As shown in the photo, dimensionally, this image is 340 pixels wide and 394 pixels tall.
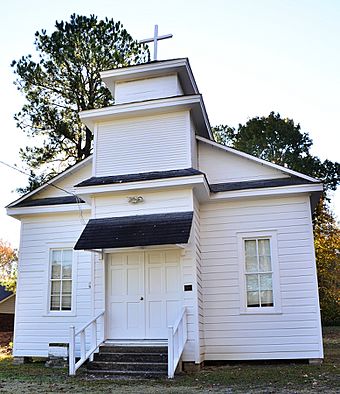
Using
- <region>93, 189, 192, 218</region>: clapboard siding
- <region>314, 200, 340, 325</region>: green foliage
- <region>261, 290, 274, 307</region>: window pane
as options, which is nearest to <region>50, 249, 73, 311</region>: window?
<region>93, 189, 192, 218</region>: clapboard siding

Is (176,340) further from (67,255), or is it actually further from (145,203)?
(67,255)

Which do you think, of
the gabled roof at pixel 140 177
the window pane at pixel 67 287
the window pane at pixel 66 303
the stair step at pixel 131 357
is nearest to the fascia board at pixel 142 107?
the gabled roof at pixel 140 177

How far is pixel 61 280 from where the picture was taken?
41.4ft

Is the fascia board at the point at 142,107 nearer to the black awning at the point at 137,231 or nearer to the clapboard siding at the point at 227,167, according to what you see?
the clapboard siding at the point at 227,167

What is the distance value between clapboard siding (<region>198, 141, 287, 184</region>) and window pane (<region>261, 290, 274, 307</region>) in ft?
9.64

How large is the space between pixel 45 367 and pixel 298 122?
20.0 meters

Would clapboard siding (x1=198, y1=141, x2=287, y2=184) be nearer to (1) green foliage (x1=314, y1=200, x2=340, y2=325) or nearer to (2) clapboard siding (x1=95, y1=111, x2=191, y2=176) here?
(2) clapboard siding (x1=95, y1=111, x2=191, y2=176)

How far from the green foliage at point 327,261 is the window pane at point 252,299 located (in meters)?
13.0

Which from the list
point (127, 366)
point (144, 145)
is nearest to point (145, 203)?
→ point (144, 145)

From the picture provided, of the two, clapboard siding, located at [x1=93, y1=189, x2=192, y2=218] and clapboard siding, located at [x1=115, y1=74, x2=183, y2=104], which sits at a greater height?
clapboard siding, located at [x1=115, y1=74, x2=183, y2=104]

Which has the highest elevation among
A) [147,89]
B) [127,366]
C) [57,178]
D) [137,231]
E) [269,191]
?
[147,89]

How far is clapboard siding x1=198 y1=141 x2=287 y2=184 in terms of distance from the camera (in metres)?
12.1

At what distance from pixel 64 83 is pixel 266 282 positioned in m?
11.8

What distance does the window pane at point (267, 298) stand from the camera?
11086 mm
